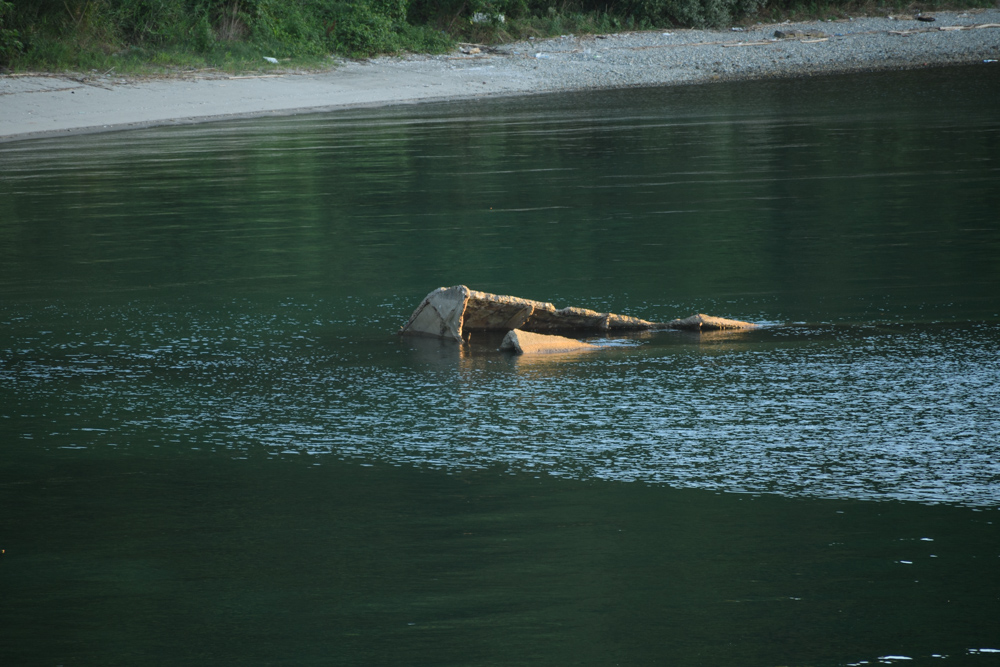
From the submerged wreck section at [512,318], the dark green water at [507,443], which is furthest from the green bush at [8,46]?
the submerged wreck section at [512,318]

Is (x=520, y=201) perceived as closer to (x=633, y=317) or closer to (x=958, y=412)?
(x=633, y=317)

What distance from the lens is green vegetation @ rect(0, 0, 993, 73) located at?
26062mm

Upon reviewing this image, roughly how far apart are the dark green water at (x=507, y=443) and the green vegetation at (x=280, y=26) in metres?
17.1

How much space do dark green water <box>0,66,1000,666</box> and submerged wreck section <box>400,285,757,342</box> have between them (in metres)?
0.16

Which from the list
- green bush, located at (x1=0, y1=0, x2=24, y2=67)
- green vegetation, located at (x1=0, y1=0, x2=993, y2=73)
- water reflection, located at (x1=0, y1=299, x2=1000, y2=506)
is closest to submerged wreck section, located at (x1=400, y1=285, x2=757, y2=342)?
water reflection, located at (x1=0, y1=299, x2=1000, y2=506)

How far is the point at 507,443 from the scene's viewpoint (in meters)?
4.45

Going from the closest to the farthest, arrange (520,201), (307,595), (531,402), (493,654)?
(493,654)
(307,595)
(531,402)
(520,201)

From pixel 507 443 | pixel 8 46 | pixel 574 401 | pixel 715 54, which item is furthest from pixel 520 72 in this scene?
pixel 507 443

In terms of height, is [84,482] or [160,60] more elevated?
[160,60]

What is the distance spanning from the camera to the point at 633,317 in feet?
21.0

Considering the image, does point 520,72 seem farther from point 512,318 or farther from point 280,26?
point 512,318

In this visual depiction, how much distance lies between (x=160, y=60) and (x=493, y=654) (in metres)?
25.9

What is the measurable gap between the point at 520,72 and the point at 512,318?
25246 millimetres

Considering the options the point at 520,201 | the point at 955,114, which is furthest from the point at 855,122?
the point at 520,201
